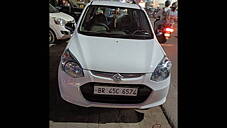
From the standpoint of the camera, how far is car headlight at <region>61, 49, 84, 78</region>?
2.79 metres

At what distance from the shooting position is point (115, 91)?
9.05ft

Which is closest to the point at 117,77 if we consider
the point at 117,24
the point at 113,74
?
the point at 113,74

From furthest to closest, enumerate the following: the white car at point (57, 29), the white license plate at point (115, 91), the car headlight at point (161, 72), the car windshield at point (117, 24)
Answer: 1. the white car at point (57, 29)
2. the car windshield at point (117, 24)
3. the car headlight at point (161, 72)
4. the white license plate at point (115, 91)

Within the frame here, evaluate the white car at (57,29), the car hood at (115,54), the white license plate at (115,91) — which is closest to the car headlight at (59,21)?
A: the white car at (57,29)

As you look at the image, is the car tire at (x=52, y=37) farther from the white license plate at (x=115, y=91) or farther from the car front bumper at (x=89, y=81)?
the white license plate at (x=115, y=91)

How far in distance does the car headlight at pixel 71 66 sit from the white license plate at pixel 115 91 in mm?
258

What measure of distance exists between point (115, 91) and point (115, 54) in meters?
0.52

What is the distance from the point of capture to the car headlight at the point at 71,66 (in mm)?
2791

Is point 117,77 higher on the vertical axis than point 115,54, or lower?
lower

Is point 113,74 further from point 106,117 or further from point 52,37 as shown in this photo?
point 52,37
